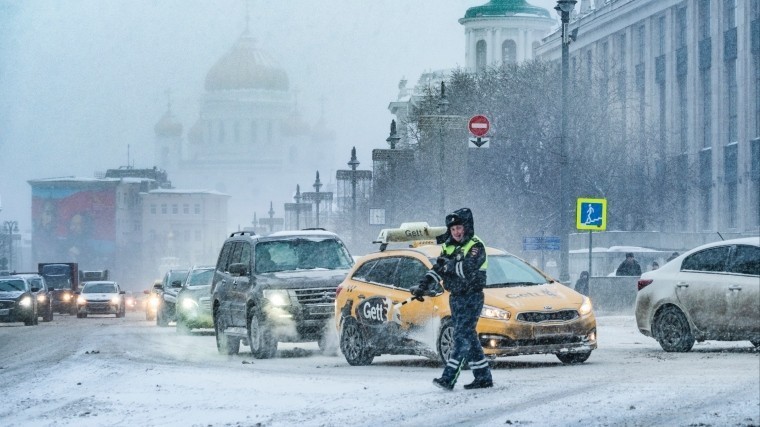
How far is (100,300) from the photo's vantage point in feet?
198

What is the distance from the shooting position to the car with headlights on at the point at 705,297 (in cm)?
1909

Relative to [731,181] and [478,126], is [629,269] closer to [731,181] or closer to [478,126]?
[478,126]

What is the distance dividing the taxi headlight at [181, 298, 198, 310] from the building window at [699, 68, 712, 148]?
40.2 m

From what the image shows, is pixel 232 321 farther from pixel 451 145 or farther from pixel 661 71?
pixel 661 71

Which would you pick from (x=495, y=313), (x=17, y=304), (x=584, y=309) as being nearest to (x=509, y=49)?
(x=17, y=304)

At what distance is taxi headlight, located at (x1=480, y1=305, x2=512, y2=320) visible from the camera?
18.1m

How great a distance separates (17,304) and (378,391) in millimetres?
31488

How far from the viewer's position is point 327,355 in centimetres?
2358

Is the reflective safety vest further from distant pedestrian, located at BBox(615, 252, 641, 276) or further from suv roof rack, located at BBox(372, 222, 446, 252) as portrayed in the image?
distant pedestrian, located at BBox(615, 252, 641, 276)

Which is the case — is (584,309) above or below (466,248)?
below

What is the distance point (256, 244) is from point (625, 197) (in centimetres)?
4382

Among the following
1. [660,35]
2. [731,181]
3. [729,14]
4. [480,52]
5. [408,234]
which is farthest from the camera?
[480,52]

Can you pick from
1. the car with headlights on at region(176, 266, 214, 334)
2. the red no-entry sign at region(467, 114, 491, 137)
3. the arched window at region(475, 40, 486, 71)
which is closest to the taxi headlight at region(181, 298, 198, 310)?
the car with headlights on at region(176, 266, 214, 334)

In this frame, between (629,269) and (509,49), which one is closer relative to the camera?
(629,269)
